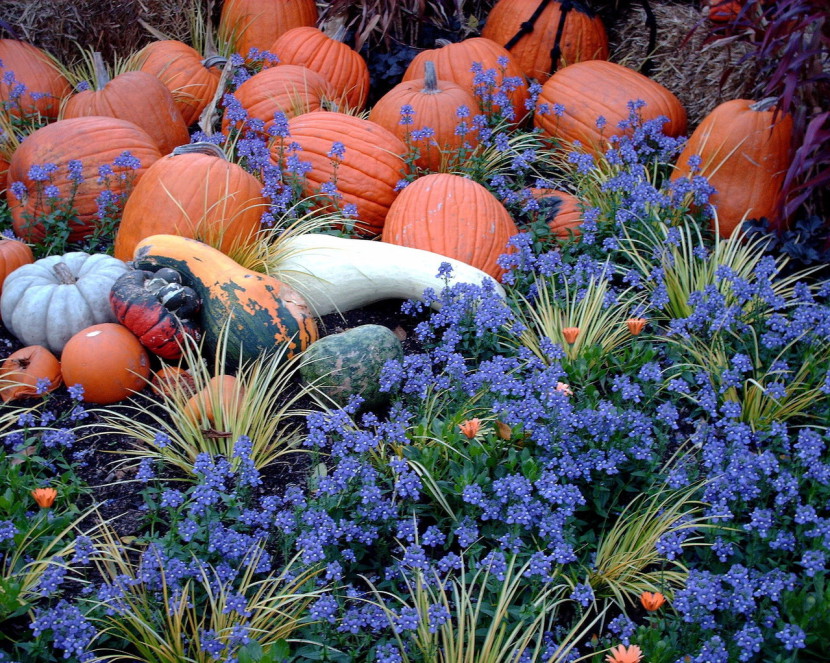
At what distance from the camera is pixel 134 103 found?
181 inches

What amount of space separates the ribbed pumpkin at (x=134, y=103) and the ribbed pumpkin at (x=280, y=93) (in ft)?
1.12

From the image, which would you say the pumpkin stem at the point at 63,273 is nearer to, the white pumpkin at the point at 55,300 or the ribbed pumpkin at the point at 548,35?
the white pumpkin at the point at 55,300

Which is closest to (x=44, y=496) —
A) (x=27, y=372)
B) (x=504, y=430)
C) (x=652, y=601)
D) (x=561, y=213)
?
(x=27, y=372)

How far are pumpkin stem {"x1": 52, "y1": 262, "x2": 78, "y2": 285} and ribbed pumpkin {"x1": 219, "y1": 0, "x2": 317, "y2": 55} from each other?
9.66 ft

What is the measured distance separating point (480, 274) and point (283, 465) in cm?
129

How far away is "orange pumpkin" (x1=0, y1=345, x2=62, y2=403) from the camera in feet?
10.1

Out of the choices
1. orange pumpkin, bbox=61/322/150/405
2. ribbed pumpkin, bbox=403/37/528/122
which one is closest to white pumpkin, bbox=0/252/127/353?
orange pumpkin, bbox=61/322/150/405

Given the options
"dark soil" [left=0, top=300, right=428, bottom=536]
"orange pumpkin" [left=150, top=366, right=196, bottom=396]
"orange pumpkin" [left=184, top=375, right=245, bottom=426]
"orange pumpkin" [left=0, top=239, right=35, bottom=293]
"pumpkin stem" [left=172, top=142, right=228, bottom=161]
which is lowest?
"dark soil" [left=0, top=300, right=428, bottom=536]

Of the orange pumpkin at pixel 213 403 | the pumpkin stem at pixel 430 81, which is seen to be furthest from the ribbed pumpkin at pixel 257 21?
the orange pumpkin at pixel 213 403

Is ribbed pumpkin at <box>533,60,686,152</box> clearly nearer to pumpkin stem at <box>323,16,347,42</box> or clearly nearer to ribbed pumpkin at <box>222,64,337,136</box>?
ribbed pumpkin at <box>222,64,337,136</box>

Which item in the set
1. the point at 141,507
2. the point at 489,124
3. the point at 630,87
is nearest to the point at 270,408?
the point at 141,507

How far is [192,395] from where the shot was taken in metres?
3.13

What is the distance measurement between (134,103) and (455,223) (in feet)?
7.07

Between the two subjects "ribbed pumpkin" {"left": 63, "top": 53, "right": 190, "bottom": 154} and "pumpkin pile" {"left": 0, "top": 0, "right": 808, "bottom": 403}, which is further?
"ribbed pumpkin" {"left": 63, "top": 53, "right": 190, "bottom": 154}
